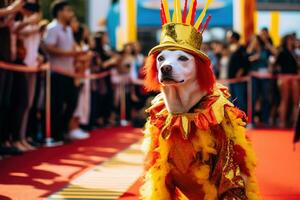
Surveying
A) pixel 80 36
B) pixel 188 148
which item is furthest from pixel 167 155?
pixel 80 36

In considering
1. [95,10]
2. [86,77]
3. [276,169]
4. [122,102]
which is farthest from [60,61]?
[95,10]

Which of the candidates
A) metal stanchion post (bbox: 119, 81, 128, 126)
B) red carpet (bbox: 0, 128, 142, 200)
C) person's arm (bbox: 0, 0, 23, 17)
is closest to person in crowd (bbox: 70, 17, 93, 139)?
red carpet (bbox: 0, 128, 142, 200)

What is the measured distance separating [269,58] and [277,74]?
462 mm

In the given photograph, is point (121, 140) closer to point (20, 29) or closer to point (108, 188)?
point (20, 29)

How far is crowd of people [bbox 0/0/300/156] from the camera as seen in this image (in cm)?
623

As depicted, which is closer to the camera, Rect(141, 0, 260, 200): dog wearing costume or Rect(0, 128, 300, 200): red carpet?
Rect(141, 0, 260, 200): dog wearing costume

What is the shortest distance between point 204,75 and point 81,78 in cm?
542

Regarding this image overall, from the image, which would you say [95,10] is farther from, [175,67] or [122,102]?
[175,67]

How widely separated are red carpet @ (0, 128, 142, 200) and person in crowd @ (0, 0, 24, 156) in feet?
1.03

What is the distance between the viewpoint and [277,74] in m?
10.3

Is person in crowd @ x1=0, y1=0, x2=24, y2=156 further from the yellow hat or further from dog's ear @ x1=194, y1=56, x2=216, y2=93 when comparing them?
dog's ear @ x1=194, y1=56, x2=216, y2=93

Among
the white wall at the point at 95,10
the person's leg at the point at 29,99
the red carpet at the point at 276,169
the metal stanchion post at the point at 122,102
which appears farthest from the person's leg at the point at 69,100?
the white wall at the point at 95,10

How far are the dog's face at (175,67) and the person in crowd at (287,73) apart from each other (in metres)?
7.47

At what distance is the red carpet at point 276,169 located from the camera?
401 centimetres
